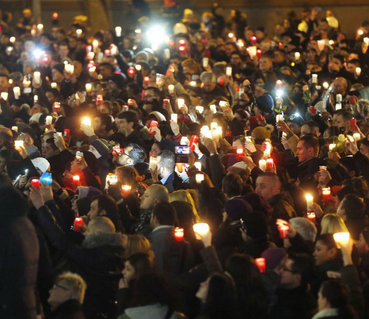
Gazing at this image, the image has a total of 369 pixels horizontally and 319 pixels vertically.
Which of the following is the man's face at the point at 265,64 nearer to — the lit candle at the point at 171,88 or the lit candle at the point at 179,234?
the lit candle at the point at 171,88

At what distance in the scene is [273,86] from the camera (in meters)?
16.6

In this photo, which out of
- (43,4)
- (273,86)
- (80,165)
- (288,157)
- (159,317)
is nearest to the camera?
(159,317)

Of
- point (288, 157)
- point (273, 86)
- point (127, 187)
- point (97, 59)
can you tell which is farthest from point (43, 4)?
point (127, 187)

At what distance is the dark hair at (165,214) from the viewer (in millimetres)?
8508

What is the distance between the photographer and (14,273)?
24.1ft

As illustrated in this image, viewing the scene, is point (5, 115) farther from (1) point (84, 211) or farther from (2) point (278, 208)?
(2) point (278, 208)

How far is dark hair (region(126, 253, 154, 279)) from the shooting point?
7440 mm

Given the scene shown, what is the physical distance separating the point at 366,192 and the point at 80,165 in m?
3.07

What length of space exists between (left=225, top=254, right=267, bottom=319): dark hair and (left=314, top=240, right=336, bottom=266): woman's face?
0.76m

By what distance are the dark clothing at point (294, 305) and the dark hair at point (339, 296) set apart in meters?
0.41

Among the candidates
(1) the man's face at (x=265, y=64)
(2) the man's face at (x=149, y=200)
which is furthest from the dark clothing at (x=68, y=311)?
(1) the man's face at (x=265, y=64)

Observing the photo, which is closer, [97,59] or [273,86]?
[273,86]

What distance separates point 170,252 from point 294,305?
137 cm

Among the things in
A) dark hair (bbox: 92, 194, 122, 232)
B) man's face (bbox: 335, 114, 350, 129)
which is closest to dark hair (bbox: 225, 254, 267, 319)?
dark hair (bbox: 92, 194, 122, 232)
